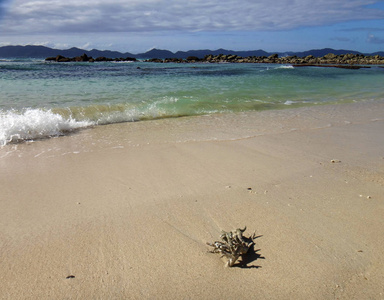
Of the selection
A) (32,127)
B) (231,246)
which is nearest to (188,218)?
(231,246)

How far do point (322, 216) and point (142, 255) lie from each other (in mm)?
1705

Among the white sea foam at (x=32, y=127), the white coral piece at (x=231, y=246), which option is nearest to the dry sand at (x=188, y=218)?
the white coral piece at (x=231, y=246)

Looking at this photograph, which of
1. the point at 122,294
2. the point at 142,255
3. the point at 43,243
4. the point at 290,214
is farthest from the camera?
the point at 290,214

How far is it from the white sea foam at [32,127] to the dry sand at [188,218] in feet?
1.55

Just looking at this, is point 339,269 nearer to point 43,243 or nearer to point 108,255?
point 108,255

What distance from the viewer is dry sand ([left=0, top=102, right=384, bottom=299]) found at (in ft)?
7.10

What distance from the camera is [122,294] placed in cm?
208

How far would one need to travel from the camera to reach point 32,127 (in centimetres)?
610

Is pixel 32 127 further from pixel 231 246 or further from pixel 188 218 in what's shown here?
pixel 231 246

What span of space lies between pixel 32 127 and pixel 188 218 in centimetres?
445

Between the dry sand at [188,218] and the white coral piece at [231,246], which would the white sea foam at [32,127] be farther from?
the white coral piece at [231,246]

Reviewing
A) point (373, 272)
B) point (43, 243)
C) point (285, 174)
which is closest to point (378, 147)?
point (285, 174)

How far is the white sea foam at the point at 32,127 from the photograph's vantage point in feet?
18.8

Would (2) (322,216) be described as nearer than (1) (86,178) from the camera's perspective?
Yes
